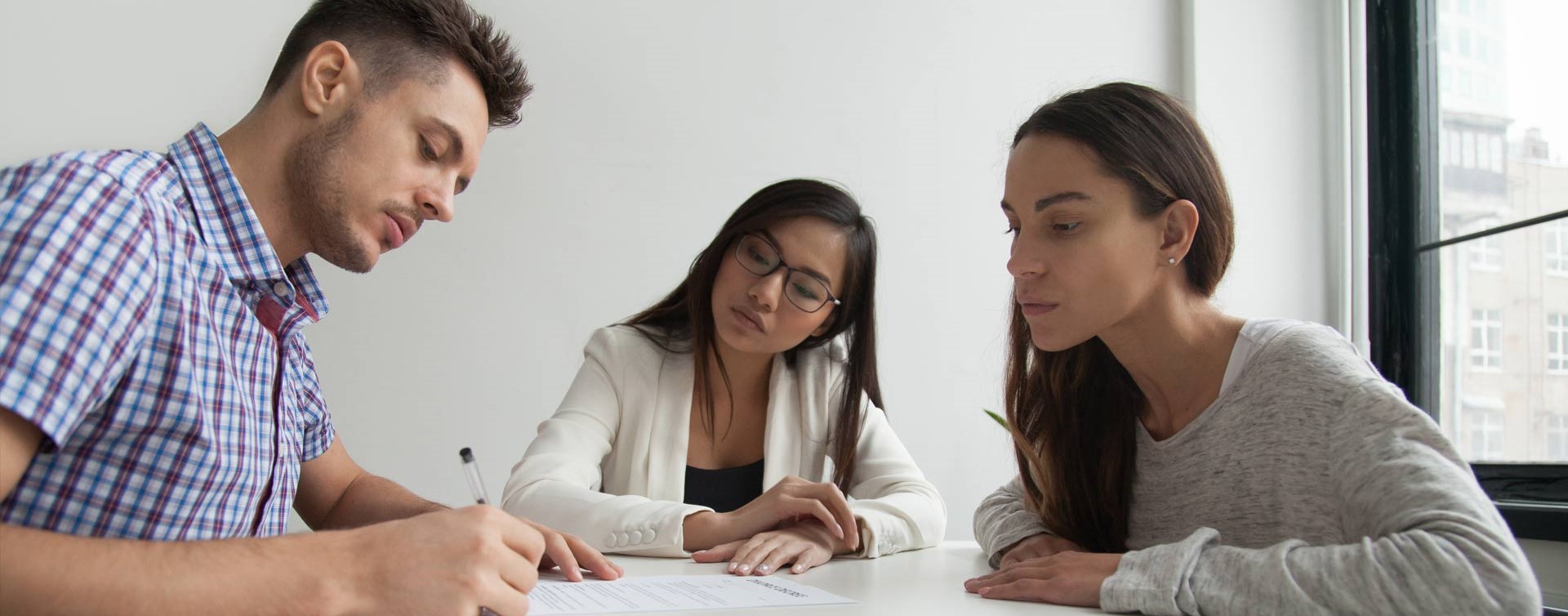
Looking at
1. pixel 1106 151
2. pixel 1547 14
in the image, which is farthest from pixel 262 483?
pixel 1547 14

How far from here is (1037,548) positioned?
1384mm

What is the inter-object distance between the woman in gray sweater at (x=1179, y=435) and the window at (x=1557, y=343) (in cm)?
135

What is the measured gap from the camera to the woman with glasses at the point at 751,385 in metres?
1.93

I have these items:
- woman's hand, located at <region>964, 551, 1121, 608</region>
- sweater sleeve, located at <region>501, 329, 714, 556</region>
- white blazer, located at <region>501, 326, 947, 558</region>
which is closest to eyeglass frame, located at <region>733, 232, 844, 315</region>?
white blazer, located at <region>501, 326, 947, 558</region>

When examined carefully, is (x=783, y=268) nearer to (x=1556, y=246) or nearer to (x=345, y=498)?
(x=345, y=498)

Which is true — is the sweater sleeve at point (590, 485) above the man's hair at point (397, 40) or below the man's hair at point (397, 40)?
below

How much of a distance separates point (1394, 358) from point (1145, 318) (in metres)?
1.80

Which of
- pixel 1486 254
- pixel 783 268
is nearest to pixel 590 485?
pixel 783 268

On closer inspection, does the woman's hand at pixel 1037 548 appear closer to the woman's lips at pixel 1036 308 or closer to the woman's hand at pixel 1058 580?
the woman's hand at pixel 1058 580

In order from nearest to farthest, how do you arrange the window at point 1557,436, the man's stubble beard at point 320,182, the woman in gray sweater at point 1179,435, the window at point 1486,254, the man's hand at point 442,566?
the man's hand at point 442,566
the woman in gray sweater at point 1179,435
the man's stubble beard at point 320,182
the window at point 1557,436
the window at point 1486,254

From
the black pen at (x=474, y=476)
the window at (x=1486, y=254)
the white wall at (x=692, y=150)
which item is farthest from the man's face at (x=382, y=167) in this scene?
the window at (x=1486, y=254)

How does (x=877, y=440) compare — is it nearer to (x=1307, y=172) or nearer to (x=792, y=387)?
(x=792, y=387)

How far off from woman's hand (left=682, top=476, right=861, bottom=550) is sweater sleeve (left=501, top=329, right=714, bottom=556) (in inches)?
1.3

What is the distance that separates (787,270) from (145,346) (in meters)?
1.22
